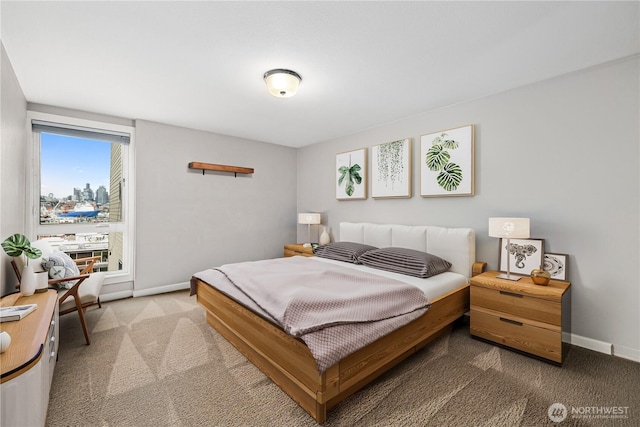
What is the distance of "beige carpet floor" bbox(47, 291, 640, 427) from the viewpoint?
1.66 meters

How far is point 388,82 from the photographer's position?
9.01 ft

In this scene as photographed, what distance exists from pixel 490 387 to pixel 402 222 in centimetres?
220

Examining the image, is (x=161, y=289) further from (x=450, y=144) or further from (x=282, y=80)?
(x=450, y=144)

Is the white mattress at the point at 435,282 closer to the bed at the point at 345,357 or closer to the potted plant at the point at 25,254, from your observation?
the bed at the point at 345,357

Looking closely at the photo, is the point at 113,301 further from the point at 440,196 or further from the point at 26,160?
the point at 440,196

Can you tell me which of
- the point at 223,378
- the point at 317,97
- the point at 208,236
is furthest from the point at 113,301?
the point at 317,97

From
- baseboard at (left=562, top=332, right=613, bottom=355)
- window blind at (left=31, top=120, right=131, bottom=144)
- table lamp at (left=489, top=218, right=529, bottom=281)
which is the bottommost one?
baseboard at (left=562, top=332, right=613, bottom=355)

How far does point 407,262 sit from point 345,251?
0.90 metres

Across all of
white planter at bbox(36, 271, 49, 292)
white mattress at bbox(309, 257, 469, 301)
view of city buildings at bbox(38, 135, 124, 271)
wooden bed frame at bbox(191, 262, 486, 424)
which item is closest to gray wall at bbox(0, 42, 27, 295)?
white planter at bbox(36, 271, 49, 292)

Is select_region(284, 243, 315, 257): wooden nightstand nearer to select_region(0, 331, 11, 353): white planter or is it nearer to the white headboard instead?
the white headboard

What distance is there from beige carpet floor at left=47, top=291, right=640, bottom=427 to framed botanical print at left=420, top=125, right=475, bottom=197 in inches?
65.5

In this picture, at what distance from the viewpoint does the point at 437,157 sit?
11.2 feet

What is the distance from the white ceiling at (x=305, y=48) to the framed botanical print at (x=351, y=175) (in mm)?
1171

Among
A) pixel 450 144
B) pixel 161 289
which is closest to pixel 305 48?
pixel 450 144
